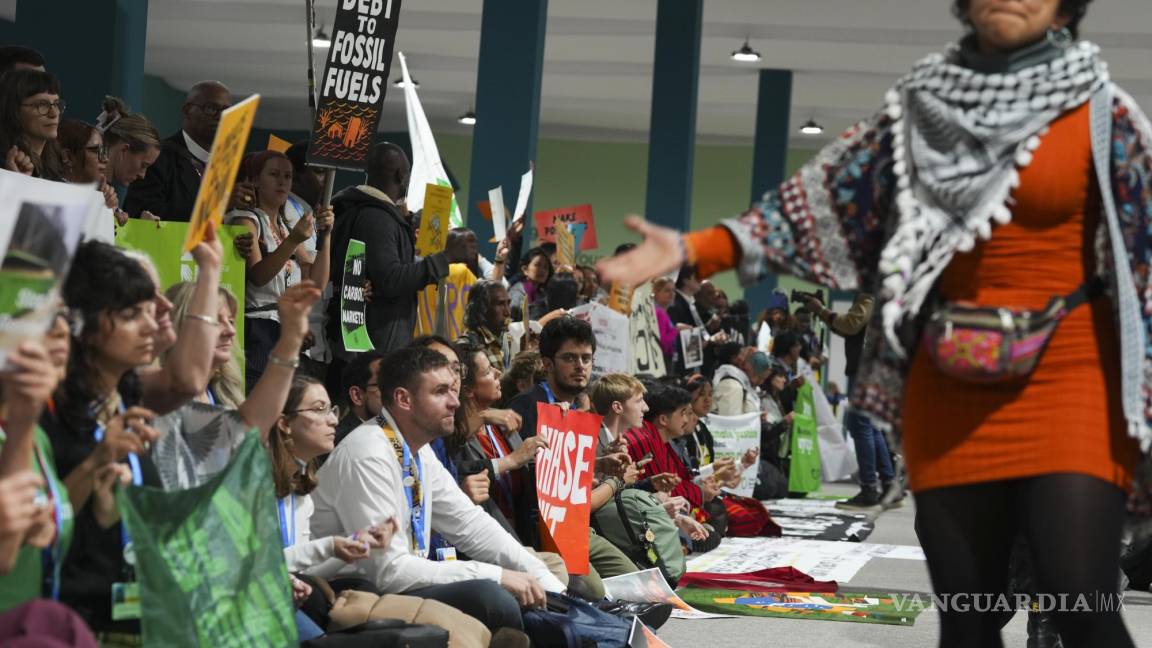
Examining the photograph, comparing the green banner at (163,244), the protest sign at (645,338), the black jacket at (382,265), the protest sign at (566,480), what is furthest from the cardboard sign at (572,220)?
the green banner at (163,244)

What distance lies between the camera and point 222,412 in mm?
3445

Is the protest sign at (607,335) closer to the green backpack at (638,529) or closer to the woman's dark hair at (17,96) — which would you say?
the green backpack at (638,529)

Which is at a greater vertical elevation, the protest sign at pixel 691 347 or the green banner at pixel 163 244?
the green banner at pixel 163 244

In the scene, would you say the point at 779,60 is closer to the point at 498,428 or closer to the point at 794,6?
the point at 794,6

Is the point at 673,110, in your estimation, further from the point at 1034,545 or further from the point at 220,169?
the point at 1034,545

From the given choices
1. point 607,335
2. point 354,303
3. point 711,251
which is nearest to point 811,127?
point 607,335

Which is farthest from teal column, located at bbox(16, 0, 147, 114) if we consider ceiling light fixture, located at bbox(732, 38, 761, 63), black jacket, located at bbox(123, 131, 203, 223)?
ceiling light fixture, located at bbox(732, 38, 761, 63)

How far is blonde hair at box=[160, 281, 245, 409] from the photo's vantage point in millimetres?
3783

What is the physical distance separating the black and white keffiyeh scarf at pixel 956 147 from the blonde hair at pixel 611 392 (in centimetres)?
481

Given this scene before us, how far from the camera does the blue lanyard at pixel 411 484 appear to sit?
184 inches

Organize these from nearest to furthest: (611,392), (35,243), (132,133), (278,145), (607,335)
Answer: (35,243), (132,133), (278,145), (611,392), (607,335)

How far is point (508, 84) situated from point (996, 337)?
7.83 m

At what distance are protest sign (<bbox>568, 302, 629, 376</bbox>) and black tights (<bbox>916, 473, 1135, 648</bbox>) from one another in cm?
631

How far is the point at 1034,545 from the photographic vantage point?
243cm
